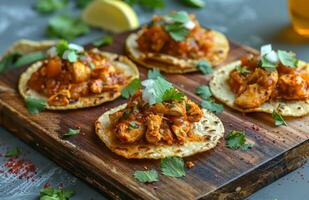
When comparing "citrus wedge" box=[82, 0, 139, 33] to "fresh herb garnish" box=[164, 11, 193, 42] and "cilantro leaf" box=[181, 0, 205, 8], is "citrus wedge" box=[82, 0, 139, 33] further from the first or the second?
"fresh herb garnish" box=[164, 11, 193, 42]

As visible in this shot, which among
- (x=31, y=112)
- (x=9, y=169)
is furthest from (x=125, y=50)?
(x=9, y=169)

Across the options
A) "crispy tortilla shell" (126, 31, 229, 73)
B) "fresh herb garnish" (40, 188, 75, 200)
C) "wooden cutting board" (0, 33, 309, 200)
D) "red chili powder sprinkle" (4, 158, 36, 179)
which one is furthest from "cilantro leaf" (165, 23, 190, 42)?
"fresh herb garnish" (40, 188, 75, 200)

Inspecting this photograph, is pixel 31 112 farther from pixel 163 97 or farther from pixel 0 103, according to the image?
pixel 163 97

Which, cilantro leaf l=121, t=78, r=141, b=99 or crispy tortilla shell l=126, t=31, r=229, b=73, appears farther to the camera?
crispy tortilla shell l=126, t=31, r=229, b=73

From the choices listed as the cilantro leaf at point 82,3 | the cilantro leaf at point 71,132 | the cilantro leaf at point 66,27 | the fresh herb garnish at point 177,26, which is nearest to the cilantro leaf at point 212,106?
the fresh herb garnish at point 177,26

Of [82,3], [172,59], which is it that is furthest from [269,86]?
[82,3]
